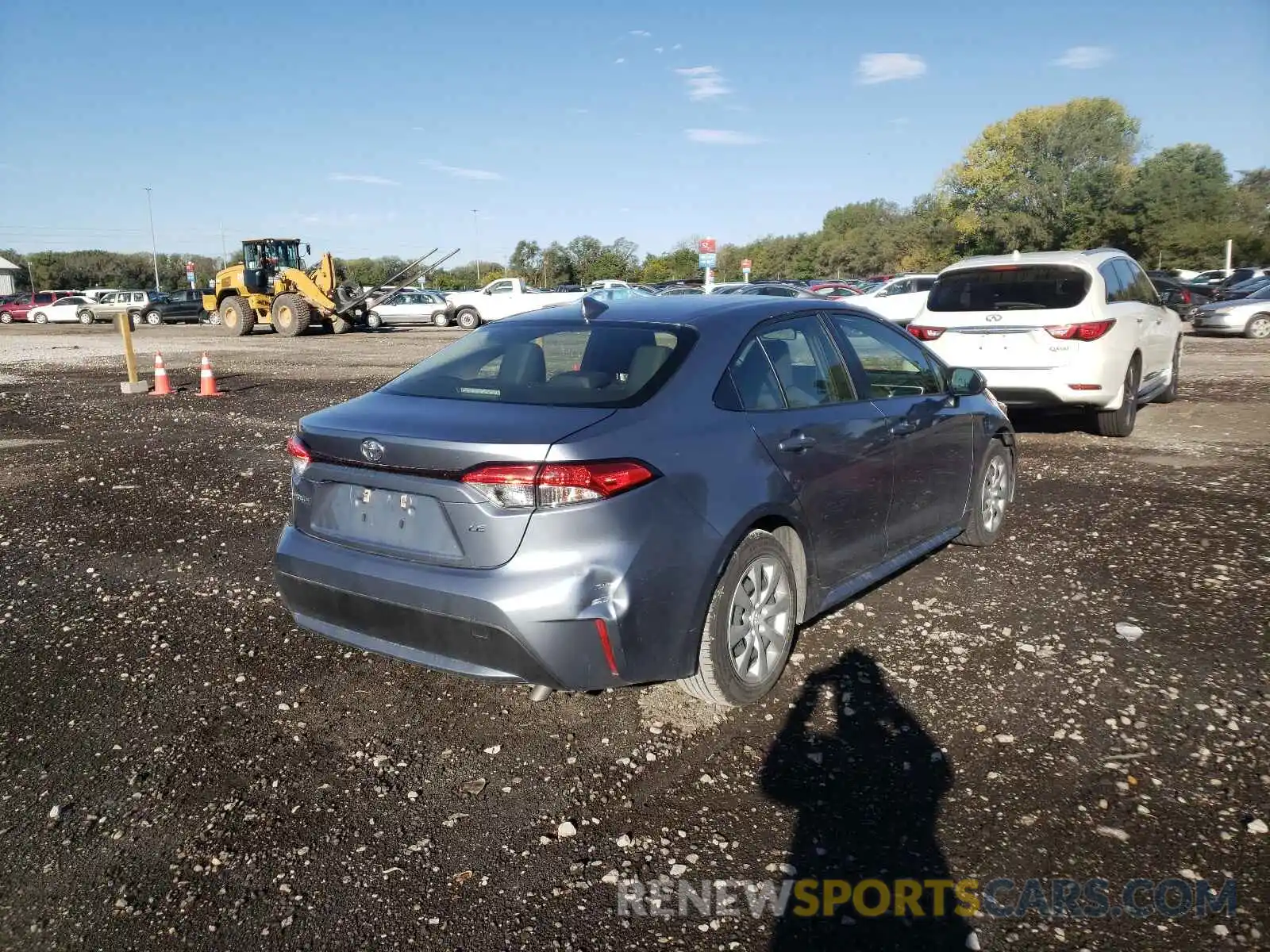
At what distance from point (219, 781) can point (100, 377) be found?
Answer: 17538 millimetres

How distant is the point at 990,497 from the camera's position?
5.75 m

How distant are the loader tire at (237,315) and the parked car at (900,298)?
20381mm

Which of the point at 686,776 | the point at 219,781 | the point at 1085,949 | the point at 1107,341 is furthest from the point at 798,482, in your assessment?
the point at 1107,341

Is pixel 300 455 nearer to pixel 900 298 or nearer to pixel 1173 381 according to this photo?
pixel 1173 381

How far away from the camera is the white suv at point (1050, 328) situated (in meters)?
8.32

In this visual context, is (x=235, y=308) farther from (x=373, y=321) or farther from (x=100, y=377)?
(x=100, y=377)

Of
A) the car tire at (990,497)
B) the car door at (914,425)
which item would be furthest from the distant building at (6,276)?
the car door at (914,425)

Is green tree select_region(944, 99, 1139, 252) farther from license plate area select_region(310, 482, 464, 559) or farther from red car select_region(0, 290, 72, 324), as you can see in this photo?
license plate area select_region(310, 482, 464, 559)

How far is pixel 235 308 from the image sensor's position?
32875mm

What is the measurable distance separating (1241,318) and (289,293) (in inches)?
1095

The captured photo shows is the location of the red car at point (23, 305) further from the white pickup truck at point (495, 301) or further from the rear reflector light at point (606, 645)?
the rear reflector light at point (606, 645)

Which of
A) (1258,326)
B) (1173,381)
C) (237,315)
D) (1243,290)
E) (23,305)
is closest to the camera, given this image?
(1173,381)

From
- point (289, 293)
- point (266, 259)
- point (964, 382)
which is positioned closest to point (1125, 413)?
point (964, 382)

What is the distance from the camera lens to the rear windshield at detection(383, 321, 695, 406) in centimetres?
351
